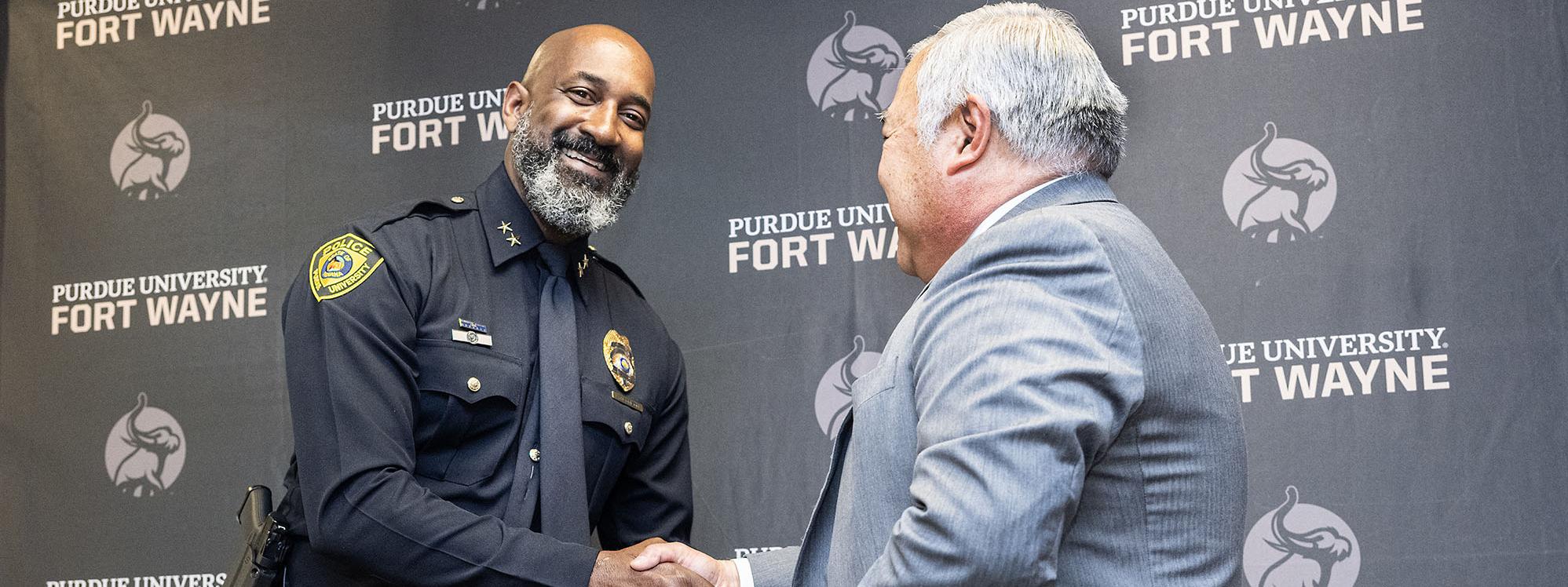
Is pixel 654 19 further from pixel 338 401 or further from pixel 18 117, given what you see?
pixel 18 117

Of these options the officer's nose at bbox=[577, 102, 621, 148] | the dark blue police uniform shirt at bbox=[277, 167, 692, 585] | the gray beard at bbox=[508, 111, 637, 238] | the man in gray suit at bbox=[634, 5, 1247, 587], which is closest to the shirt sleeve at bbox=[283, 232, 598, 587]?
the dark blue police uniform shirt at bbox=[277, 167, 692, 585]

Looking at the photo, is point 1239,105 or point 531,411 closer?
point 531,411

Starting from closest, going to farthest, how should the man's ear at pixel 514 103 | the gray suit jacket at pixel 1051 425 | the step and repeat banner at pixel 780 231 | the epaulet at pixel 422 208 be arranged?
the gray suit jacket at pixel 1051 425, the epaulet at pixel 422 208, the man's ear at pixel 514 103, the step and repeat banner at pixel 780 231

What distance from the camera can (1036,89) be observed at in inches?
60.8

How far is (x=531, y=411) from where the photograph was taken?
2447mm

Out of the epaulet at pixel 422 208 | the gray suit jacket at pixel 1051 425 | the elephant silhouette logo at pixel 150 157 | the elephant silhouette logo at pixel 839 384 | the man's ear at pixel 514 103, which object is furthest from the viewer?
the elephant silhouette logo at pixel 150 157

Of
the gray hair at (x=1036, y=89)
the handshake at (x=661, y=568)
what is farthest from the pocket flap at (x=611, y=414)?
the gray hair at (x=1036, y=89)

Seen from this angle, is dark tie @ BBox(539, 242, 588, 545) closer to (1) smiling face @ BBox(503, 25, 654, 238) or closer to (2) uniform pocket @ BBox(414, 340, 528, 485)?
(2) uniform pocket @ BBox(414, 340, 528, 485)

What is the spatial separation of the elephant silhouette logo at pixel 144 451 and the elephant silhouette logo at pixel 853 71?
5.92 ft

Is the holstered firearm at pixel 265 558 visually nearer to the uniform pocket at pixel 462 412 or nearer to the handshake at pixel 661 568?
the uniform pocket at pixel 462 412

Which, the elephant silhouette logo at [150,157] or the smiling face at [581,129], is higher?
the elephant silhouette logo at [150,157]

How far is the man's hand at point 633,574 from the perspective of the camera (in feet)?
7.31

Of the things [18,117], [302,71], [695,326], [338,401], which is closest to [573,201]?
[338,401]

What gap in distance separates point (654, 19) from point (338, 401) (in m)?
1.51
